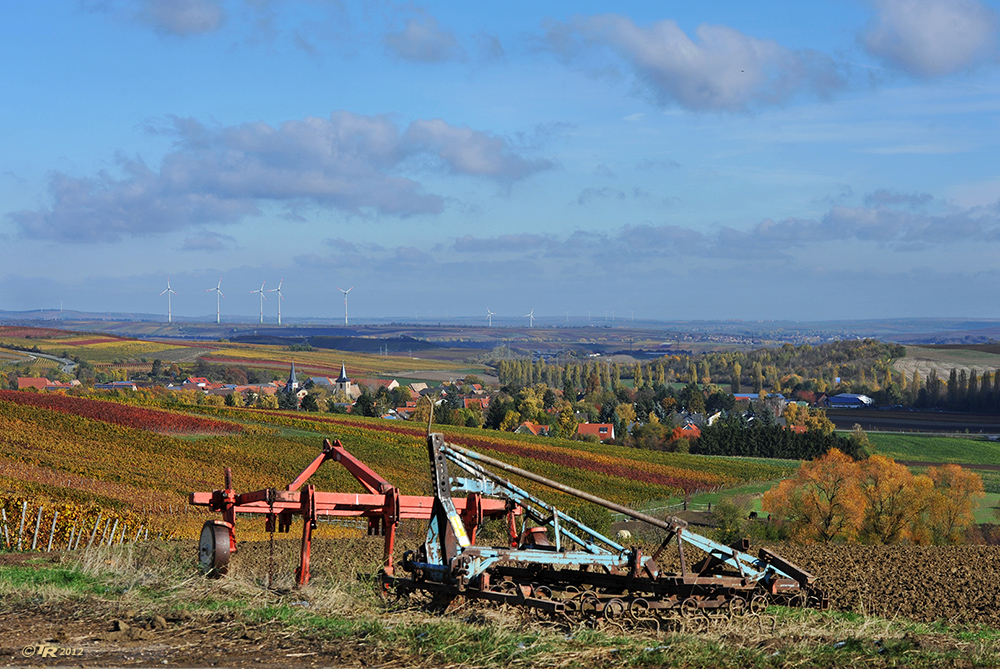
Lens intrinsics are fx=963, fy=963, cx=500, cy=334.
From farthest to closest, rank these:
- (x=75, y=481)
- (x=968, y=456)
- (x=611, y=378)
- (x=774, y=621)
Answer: (x=611, y=378), (x=968, y=456), (x=75, y=481), (x=774, y=621)

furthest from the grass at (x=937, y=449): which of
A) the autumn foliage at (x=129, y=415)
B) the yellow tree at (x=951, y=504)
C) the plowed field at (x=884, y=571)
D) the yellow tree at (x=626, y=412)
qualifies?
the plowed field at (x=884, y=571)

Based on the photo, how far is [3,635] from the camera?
8.93 meters

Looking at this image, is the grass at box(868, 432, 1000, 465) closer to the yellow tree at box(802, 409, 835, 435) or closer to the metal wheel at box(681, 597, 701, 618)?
the yellow tree at box(802, 409, 835, 435)

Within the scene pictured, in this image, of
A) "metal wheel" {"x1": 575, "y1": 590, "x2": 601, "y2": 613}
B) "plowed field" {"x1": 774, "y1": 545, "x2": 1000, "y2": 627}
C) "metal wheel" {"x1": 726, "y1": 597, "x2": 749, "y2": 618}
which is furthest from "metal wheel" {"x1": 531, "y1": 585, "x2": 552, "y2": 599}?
"plowed field" {"x1": 774, "y1": 545, "x2": 1000, "y2": 627}

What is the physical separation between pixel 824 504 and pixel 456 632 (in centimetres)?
3878

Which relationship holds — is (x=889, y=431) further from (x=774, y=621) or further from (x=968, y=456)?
(x=774, y=621)

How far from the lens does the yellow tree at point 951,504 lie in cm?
4453

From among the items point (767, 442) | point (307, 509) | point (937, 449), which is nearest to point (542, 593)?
point (307, 509)

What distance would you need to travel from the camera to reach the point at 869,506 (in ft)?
143

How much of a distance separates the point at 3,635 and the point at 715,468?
229 feet

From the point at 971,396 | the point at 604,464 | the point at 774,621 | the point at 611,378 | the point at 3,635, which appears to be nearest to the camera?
the point at 3,635

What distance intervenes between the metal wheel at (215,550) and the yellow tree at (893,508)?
3655 centimetres

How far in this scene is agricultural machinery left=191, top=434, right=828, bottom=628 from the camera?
10.3 metres

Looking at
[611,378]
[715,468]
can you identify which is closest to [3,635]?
[715,468]
